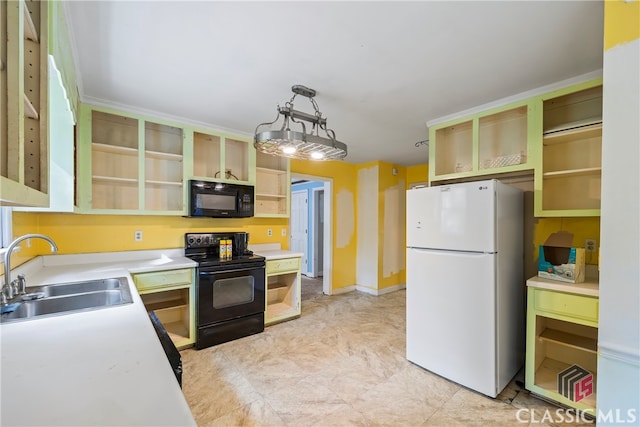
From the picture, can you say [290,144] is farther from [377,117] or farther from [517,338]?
[517,338]

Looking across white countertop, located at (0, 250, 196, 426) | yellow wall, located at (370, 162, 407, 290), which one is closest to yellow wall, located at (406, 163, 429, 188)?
yellow wall, located at (370, 162, 407, 290)

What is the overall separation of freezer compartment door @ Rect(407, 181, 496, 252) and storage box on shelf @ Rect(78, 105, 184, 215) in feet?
7.74

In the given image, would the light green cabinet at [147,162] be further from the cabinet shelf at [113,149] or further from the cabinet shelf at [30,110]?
the cabinet shelf at [30,110]

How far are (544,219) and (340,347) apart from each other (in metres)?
2.19

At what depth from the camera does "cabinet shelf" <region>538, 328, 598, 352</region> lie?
2.06 metres

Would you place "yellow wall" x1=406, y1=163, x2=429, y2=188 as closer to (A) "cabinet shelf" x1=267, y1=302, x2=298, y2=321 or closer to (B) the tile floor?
(B) the tile floor

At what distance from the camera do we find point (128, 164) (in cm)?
282

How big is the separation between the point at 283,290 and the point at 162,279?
63.9 inches

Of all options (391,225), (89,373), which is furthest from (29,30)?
(391,225)

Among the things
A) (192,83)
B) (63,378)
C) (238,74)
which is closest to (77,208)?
(192,83)

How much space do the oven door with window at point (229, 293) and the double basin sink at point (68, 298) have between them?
0.83 metres

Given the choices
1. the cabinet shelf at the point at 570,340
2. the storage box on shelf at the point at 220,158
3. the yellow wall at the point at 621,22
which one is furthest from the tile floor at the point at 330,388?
the yellow wall at the point at 621,22

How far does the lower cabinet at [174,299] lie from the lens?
8.12ft

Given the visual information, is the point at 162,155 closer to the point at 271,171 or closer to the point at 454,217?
the point at 271,171
